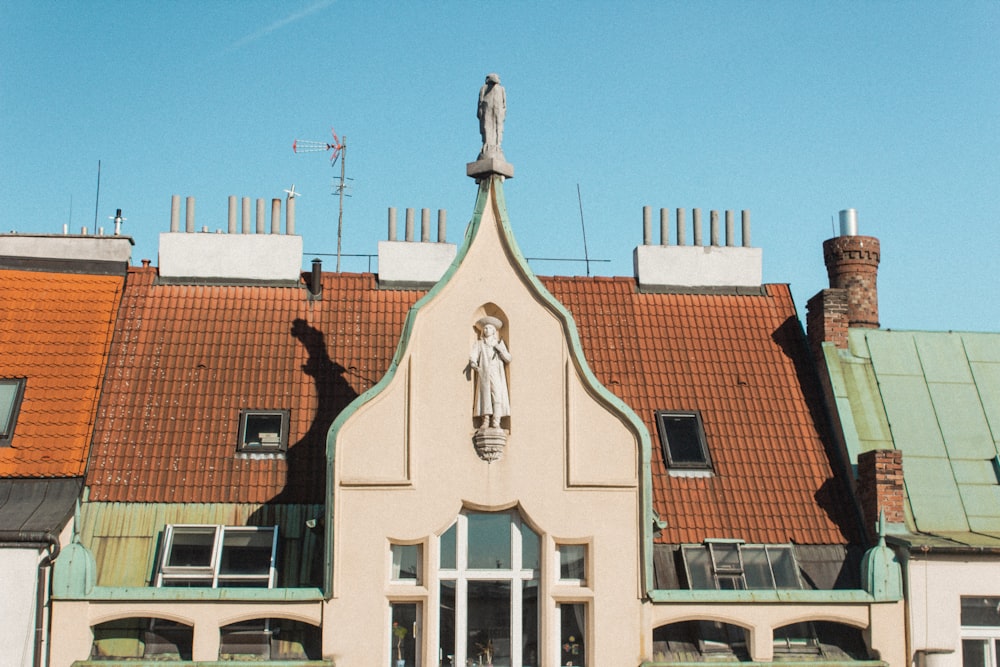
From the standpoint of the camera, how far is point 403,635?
23.7 metres

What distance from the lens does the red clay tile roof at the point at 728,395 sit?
1041 inches

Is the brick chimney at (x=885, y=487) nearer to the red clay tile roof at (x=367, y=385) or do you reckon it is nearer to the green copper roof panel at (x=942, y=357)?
the red clay tile roof at (x=367, y=385)

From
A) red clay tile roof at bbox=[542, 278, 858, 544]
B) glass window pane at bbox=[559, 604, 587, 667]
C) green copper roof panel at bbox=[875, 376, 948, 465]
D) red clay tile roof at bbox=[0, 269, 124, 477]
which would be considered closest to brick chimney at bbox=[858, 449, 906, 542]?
red clay tile roof at bbox=[542, 278, 858, 544]

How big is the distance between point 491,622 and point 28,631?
7115 mm

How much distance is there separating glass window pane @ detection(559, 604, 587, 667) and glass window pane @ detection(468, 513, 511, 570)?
3.87 ft

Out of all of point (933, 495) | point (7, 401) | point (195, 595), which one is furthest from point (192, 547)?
point (933, 495)

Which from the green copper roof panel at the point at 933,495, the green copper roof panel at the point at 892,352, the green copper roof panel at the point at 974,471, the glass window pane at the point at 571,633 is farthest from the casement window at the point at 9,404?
the green copper roof panel at the point at 974,471

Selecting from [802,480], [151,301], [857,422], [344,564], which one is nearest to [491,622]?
[344,564]

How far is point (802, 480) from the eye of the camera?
2716 centimetres

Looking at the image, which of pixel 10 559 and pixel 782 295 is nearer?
pixel 10 559

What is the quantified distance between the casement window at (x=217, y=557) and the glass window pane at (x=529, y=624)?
13.6 ft

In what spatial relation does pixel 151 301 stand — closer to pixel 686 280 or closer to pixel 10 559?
pixel 10 559

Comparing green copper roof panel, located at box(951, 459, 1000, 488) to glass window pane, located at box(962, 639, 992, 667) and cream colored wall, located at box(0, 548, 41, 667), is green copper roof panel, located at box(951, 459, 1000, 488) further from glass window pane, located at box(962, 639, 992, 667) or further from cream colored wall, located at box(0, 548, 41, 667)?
cream colored wall, located at box(0, 548, 41, 667)

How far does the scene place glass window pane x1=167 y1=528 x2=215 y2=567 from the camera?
2503 centimetres
